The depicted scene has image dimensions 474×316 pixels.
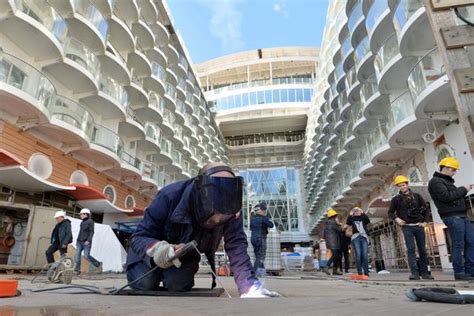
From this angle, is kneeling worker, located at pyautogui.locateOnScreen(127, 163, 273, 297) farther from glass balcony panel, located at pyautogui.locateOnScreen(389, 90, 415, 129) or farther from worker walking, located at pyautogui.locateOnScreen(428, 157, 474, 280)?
glass balcony panel, located at pyautogui.locateOnScreen(389, 90, 415, 129)

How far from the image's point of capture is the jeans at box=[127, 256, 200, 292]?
281 centimetres

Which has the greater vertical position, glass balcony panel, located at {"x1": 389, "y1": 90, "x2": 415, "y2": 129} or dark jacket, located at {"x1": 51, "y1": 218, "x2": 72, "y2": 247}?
glass balcony panel, located at {"x1": 389, "y1": 90, "x2": 415, "y2": 129}

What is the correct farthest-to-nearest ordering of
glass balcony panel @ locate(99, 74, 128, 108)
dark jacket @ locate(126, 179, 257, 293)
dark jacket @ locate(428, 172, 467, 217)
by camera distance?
glass balcony panel @ locate(99, 74, 128, 108) → dark jacket @ locate(428, 172, 467, 217) → dark jacket @ locate(126, 179, 257, 293)

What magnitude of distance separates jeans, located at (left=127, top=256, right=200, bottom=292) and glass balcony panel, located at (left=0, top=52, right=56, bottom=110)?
37.3 ft

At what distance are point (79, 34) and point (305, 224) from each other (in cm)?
3957

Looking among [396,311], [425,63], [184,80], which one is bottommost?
[396,311]

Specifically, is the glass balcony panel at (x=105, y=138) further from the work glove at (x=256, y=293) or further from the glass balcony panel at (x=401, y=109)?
the work glove at (x=256, y=293)

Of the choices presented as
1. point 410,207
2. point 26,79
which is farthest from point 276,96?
point 410,207

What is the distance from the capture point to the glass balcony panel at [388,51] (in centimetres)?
1573

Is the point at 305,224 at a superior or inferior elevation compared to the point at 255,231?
superior

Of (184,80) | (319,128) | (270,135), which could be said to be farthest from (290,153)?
(184,80)

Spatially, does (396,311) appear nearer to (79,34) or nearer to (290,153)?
(79,34)

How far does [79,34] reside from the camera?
55.7 feet

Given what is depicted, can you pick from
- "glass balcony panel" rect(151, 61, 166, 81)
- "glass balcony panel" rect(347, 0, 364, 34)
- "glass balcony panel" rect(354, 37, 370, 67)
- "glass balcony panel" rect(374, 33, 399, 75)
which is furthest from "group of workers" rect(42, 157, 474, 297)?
"glass balcony panel" rect(151, 61, 166, 81)
